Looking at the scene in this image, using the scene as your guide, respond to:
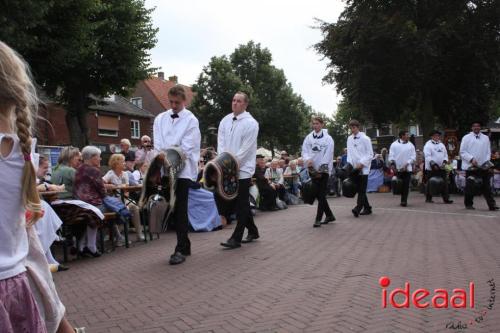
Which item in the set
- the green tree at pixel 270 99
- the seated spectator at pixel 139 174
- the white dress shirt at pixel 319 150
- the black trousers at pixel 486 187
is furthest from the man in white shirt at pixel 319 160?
the green tree at pixel 270 99

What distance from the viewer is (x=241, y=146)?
7.14 metres

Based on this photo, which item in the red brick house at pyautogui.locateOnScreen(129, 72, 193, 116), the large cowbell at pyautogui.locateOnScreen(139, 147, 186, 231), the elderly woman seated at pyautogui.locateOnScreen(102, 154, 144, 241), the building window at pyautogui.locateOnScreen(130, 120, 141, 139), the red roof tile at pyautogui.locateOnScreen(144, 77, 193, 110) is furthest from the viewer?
the red roof tile at pyautogui.locateOnScreen(144, 77, 193, 110)

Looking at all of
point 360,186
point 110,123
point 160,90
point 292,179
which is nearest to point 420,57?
point 292,179

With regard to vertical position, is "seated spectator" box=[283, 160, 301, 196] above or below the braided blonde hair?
below

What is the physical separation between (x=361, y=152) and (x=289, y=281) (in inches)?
256

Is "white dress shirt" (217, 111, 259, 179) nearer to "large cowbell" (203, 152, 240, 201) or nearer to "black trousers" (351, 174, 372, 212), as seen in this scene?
"large cowbell" (203, 152, 240, 201)

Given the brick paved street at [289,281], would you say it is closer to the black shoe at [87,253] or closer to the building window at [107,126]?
the black shoe at [87,253]

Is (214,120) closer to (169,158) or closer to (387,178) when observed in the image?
(387,178)

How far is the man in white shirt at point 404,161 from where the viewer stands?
1381cm

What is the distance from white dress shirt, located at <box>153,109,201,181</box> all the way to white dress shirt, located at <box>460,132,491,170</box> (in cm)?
805

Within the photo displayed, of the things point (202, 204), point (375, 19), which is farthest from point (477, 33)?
point (202, 204)

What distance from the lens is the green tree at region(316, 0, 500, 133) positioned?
22172 mm

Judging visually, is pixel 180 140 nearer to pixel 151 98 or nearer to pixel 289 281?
pixel 289 281

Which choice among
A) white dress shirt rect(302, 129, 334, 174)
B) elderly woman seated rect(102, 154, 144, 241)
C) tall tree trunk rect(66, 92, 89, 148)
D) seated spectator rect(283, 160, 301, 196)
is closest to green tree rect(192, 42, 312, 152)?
tall tree trunk rect(66, 92, 89, 148)
